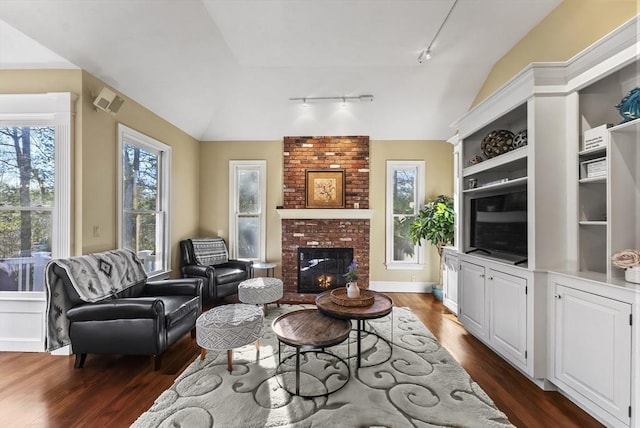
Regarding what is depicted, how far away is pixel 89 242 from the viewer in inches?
108

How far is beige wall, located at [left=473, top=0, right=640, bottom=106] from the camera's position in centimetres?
217

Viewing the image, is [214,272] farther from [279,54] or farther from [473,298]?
[473,298]

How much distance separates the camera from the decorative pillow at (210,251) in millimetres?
4458

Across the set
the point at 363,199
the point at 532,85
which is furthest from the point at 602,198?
the point at 363,199

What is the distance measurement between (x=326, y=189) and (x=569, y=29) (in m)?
3.55

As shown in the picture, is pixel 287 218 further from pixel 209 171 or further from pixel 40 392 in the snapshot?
pixel 40 392

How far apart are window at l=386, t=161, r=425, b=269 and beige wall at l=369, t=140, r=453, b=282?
11cm

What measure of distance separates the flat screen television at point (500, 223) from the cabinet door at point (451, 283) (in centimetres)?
61

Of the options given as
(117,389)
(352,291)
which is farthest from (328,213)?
(117,389)

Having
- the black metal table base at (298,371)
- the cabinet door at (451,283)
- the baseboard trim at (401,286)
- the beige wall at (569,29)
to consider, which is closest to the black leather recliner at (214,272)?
the black metal table base at (298,371)

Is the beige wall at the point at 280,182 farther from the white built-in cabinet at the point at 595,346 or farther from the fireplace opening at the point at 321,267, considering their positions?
the white built-in cabinet at the point at 595,346

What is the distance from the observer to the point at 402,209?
512cm

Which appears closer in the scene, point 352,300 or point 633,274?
point 633,274

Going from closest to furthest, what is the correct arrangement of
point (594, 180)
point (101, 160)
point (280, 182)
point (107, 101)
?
point (594, 180), point (107, 101), point (101, 160), point (280, 182)
